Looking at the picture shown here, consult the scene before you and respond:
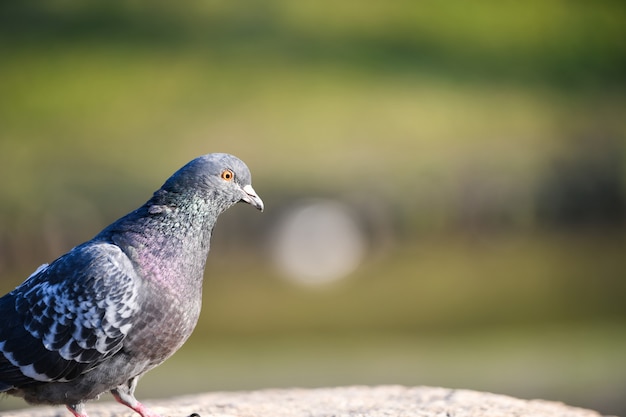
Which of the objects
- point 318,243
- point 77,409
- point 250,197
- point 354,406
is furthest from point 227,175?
Answer: point 318,243

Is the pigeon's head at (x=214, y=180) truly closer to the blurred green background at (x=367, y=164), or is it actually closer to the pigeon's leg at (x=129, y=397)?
the pigeon's leg at (x=129, y=397)

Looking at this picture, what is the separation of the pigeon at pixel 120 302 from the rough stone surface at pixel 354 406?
0.84 metres

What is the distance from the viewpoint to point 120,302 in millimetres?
5609

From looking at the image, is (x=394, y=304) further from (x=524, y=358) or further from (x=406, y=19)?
(x=406, y=19)

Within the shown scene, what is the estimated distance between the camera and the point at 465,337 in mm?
14180

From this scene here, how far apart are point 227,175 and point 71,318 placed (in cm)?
128

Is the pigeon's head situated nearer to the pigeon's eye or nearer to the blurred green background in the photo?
the pigeon's eye

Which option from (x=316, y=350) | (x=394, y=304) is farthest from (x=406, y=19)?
(x=316, y=350)

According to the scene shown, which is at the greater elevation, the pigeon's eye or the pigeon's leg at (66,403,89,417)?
the pigeon's eye

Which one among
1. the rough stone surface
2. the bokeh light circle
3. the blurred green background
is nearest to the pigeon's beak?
the rough stone surface

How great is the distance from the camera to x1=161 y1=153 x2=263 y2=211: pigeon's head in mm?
5949

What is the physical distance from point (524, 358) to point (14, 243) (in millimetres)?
11889

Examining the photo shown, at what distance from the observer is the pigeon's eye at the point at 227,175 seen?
600 cm

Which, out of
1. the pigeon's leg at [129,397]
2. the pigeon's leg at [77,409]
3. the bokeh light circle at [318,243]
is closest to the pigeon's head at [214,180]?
the pigeon's leg at [129,397]
